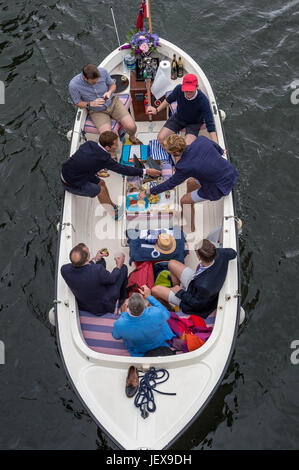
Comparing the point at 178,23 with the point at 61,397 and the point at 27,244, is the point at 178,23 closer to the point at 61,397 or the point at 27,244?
the point at 27,244

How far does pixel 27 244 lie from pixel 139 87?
3.51 metres

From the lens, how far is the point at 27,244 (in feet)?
20.8

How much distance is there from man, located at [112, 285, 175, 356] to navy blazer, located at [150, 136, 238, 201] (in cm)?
185

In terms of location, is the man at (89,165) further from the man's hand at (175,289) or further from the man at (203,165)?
the man's hand at (175,289)

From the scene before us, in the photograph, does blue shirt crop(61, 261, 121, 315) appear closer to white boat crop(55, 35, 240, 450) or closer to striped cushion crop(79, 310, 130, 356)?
striped cushion crop(79, 310, 130, 356)

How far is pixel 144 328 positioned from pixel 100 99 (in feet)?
12.9

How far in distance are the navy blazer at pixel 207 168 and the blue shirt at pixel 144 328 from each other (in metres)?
1.83

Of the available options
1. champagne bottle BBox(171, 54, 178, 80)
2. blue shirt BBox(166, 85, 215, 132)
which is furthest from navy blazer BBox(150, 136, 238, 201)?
champagne bottle BBox(171, 54, 178, 80)

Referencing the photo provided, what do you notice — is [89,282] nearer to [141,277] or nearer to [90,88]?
[141,277]

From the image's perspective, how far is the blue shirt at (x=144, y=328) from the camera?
3584 mm

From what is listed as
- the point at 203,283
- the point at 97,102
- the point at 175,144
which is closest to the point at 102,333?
the point at 203,283

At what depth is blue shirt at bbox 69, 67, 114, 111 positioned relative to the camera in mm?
5633
